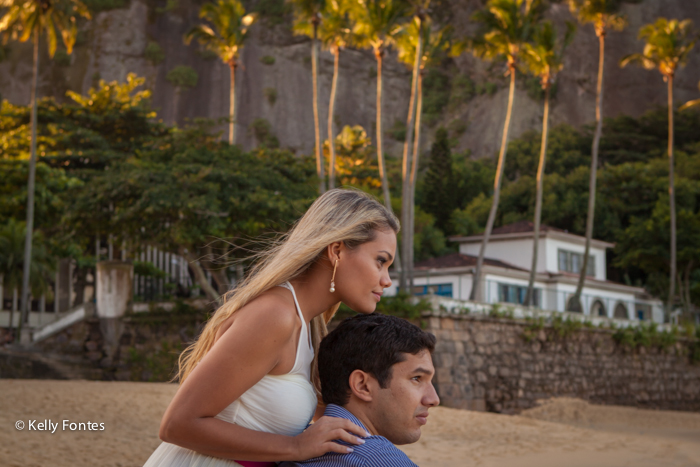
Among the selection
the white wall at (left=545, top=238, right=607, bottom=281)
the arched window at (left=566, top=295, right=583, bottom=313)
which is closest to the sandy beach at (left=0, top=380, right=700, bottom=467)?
the arched window at (left=566, top=295, right=583, bottom=313)

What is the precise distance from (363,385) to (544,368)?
19784mm

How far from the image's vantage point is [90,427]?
11078 millimetres

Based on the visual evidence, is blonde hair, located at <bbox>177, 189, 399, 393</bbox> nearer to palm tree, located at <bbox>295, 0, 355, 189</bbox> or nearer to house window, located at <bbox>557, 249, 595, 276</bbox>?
palm tree, located at <bbox>295, 0, 355, 189</bbox>

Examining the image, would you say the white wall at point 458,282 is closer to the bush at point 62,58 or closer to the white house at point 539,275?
the white house at point 539,275

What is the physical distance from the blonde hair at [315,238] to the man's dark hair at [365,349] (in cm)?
18

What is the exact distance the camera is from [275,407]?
81.8 inches

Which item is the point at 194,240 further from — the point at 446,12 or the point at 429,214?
the point at 446,12

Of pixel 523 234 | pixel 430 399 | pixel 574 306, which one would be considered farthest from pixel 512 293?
pixel 430 399

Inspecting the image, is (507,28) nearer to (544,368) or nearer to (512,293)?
(512,293)

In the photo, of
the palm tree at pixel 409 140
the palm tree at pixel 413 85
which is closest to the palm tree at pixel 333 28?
the palm tree at pixel 413 85

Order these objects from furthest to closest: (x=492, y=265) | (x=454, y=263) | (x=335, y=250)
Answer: (x=492, y=265) < (x=454, y=263) < (x=335, y=250)

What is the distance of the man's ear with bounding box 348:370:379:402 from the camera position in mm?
2066

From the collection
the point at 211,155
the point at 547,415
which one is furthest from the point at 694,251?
the point at 211,155

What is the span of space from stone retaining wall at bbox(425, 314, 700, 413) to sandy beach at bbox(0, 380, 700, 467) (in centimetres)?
145
